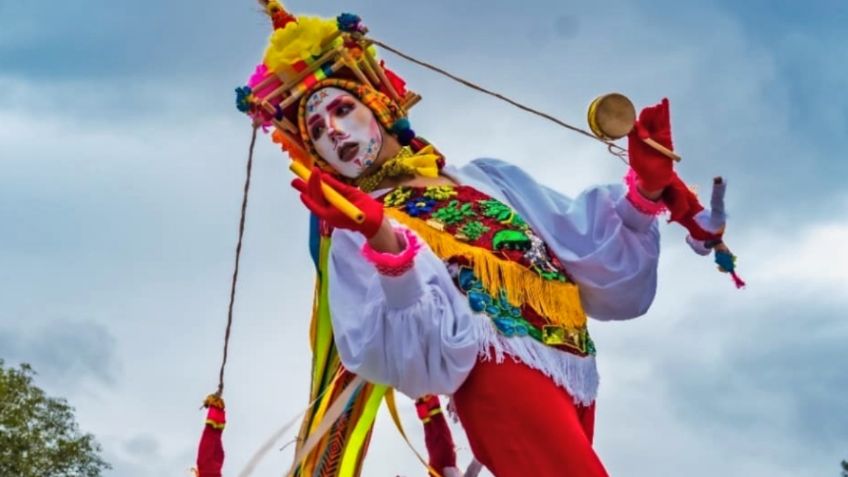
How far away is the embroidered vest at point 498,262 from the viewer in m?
4.00

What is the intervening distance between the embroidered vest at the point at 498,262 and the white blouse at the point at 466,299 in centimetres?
5

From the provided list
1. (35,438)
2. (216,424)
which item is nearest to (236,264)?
(216,424)

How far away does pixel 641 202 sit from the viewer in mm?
4340

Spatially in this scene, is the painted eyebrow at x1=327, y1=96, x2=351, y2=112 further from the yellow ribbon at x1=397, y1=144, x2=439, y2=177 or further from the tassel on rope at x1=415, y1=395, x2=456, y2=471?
the tassel on rope at x1=415, y1=395, x2=456, y2=471

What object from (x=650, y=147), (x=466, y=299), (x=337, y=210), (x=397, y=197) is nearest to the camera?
(x=337, y=210)

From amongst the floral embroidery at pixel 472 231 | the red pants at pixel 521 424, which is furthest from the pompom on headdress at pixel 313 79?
the red pants at pixel 521 424

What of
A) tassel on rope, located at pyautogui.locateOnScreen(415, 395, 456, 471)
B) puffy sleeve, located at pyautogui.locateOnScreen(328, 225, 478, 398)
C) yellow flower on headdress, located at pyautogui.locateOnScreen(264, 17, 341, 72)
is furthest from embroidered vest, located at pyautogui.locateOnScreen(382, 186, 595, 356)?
tassel on rope, located at pyautogui.locateOnScreen(415, 395, 456, 471)

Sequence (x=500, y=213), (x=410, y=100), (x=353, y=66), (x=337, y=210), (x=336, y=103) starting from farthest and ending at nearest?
(x=410, y=100) → (x=353, y=66) → (x=336, y=103) → (x=500, y=213) → (x=337, y=210)

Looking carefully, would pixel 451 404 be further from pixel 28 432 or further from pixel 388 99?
pixel 28 432

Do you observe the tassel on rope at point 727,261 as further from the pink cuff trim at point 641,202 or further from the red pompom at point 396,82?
the red pompom at point 396,82

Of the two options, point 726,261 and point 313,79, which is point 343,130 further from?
point 726,261

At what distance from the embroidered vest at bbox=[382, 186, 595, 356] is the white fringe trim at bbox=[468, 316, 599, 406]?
3 cm

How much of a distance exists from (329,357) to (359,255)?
735 millimetres

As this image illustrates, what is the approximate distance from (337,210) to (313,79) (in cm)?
115
